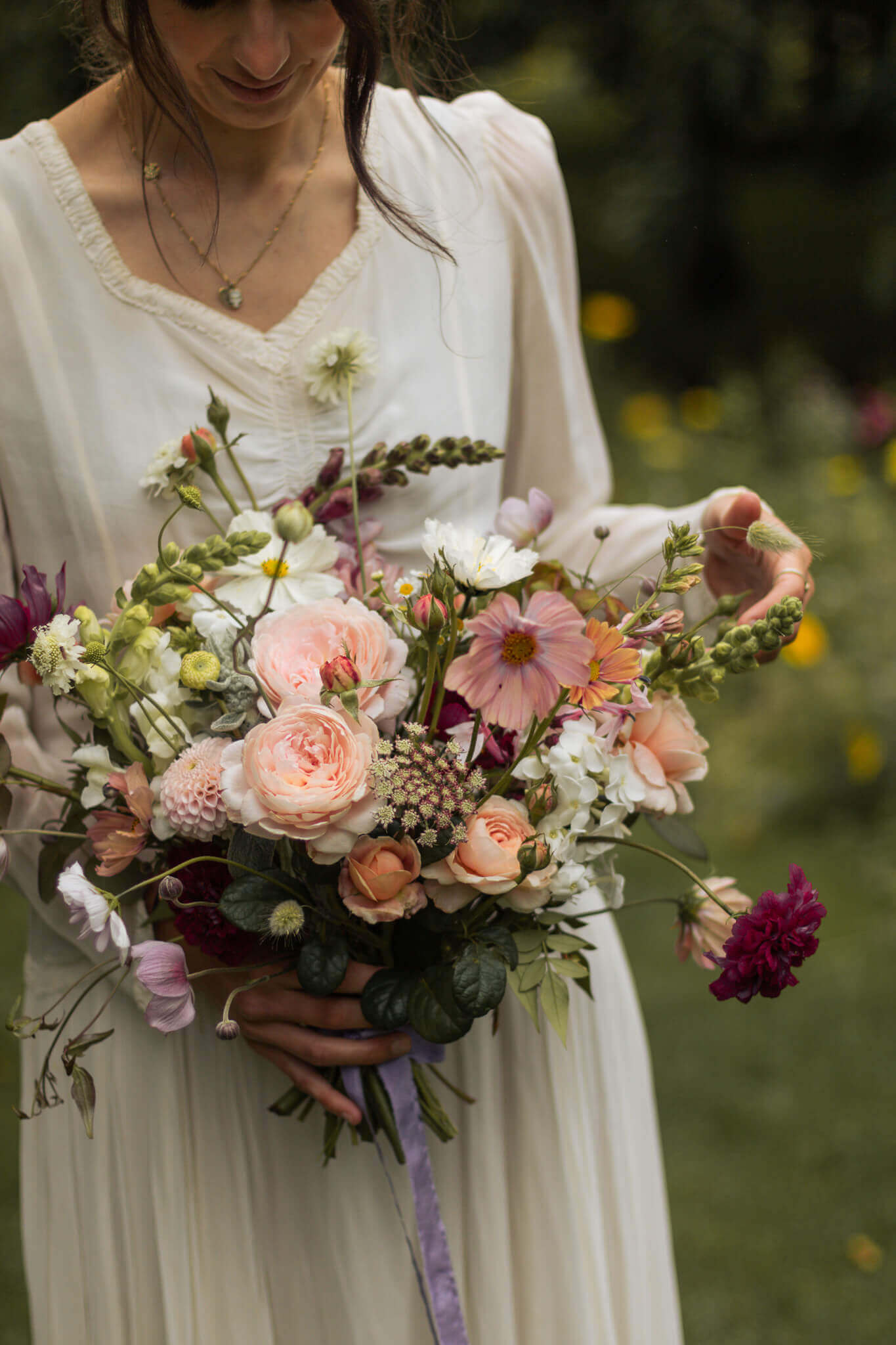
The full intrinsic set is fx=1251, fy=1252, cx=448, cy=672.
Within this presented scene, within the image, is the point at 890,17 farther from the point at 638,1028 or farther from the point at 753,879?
the point at 638,1028

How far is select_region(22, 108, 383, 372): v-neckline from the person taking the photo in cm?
124

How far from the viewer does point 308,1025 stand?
1107 millimetres

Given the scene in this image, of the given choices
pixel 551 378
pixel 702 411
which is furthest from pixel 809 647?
pixel 551 378

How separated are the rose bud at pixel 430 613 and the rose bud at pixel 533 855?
0.17 m

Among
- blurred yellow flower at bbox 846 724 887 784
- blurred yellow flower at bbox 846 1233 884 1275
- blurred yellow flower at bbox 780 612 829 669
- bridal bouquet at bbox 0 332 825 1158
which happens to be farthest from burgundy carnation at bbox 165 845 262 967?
blurred yellow flower at bbox 846 724 887 784

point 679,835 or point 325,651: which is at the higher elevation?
point 325,651

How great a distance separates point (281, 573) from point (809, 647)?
2589 millimetres

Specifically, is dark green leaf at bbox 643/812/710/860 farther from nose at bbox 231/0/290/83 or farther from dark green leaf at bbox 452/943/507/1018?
nose at bbox 231/0/290/83

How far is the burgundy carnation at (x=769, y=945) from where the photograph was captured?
931mm

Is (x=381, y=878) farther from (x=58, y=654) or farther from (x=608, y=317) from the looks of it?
(x=608, y=317)

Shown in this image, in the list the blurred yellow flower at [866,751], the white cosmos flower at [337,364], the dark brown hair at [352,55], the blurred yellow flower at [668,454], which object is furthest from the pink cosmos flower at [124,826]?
the blurred yellow flower at [668,454]

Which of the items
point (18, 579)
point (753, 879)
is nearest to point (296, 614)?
point (18, 579)

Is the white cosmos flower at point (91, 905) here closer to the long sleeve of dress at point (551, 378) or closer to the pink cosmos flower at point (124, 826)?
the pink cosmos flower at point (124, 826)

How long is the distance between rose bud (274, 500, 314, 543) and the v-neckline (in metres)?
0.31
